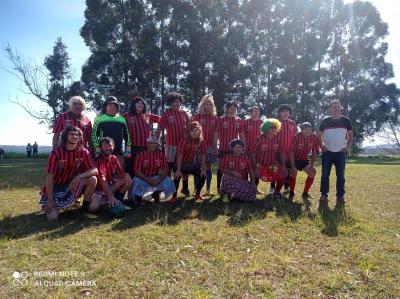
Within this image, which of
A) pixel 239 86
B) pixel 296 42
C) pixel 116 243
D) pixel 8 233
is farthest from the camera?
pixel 296 42

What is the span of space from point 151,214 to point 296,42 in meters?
29.7

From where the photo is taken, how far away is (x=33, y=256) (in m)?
4.07

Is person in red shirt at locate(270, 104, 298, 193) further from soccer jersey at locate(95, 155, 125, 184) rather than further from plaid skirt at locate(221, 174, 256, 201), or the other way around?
soccer jersey at locate(95, 155, 125, 184)

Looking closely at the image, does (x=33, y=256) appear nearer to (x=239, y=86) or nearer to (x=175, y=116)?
(x=175, y=116)

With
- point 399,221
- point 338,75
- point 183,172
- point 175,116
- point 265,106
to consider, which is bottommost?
point 399,221

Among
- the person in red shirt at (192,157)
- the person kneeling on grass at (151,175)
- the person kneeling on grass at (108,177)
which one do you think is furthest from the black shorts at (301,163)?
the person kneeling on grass at (108,177)

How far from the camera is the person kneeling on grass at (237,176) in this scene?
23.3 ft

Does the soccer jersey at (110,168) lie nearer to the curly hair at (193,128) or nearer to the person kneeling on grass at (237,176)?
the curly hair at (193,128)

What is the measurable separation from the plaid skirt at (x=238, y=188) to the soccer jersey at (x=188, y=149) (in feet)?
2.76

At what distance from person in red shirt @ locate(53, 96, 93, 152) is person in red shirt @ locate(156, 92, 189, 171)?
149cm

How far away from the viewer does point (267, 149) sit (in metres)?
7.82

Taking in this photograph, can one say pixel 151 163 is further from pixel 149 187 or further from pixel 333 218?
pixel 333 218

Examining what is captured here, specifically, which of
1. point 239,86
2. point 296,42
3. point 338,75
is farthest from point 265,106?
point 338,75

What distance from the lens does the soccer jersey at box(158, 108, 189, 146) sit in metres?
7.48
